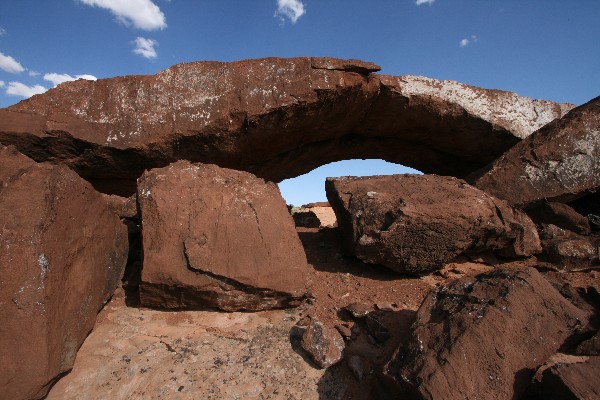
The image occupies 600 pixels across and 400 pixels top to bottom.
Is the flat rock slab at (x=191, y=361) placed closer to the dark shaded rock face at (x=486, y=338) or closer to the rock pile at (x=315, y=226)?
the rock pile at (x=315, y=226)

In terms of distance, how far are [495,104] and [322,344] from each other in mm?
3808

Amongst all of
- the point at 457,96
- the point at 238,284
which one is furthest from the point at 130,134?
the point at 457,96

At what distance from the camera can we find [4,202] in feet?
7.52

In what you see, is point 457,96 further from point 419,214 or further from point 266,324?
point 266,324

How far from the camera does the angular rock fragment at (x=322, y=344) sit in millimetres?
2365

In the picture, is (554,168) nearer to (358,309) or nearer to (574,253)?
(574,253)

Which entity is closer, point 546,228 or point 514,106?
point 546,228

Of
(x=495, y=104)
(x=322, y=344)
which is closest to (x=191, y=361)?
(x=322, y=344)

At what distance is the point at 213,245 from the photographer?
9.35ft

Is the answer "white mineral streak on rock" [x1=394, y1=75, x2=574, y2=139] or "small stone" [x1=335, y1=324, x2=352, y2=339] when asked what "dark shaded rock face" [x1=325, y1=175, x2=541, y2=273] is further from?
"white mineral streak on rock" [x1=394, y1=75, x2=574, y2=139]

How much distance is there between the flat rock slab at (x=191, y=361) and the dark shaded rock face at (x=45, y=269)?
Result: 15 cm

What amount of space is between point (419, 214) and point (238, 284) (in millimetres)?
1487

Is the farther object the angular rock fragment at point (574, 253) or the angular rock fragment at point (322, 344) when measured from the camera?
the angular rock fragment at point (574, 253)

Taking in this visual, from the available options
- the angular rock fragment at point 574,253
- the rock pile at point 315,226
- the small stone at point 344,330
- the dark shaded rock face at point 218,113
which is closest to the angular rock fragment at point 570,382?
the rock pile at point 315,226
